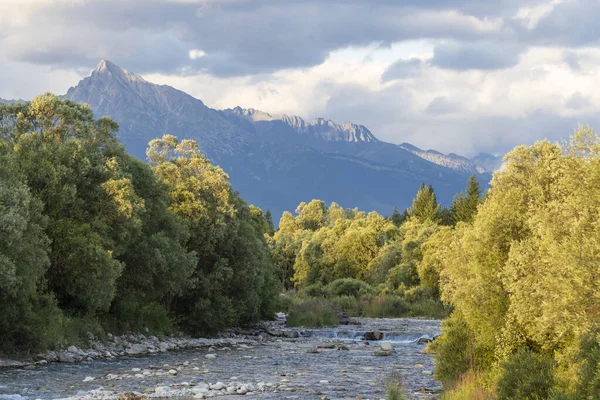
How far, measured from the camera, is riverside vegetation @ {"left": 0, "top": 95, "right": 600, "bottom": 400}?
818 inches

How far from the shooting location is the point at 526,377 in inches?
838

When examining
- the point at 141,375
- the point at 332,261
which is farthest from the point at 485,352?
the point at 332,261

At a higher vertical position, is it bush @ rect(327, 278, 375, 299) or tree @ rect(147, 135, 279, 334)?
tree @ rect(147, 135, 279, 334)

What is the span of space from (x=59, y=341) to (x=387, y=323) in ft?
142

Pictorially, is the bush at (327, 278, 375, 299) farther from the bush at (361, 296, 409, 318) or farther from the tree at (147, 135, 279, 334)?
the tree at (147, 135, 279, 334)

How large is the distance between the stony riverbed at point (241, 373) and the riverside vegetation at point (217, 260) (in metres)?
3.59

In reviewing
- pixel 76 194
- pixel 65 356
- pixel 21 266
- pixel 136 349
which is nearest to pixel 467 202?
pixel 136 349

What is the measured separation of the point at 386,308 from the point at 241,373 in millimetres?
55324

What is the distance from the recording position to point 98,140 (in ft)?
165

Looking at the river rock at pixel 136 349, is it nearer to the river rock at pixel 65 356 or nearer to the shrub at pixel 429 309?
the river rock at pixel 65 356

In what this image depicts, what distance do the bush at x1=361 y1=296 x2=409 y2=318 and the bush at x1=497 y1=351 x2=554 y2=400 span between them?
6701cm

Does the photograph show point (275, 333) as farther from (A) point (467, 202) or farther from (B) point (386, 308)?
(A) point (467, 202)

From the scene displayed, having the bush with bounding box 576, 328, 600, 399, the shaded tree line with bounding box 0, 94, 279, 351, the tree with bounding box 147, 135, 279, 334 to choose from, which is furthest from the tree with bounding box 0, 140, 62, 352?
the bush with bounding box 576, 328, 600, 399

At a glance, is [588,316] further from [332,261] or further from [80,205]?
[332,261]
